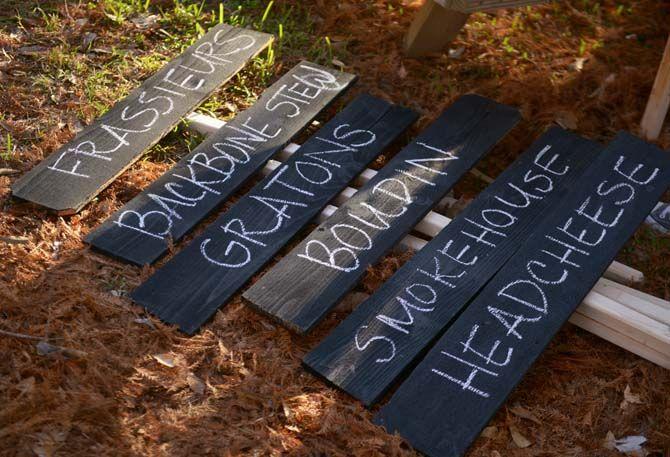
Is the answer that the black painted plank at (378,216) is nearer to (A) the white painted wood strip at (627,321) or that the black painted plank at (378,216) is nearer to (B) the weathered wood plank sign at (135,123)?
(A) the white painted wood strip at (627,321)

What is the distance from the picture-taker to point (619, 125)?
4.77m

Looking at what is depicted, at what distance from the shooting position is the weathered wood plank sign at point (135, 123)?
404 cm

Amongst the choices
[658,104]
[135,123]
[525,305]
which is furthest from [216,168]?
[658,104]

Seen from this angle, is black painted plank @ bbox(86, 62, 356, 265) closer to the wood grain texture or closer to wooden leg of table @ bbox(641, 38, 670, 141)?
the wood grain texture

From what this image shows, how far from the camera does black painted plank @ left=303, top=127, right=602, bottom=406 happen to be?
3344 millimetres

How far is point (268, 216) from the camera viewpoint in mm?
3951

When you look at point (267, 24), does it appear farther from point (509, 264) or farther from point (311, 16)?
point (509, 264)

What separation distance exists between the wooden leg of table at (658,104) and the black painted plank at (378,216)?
78cm

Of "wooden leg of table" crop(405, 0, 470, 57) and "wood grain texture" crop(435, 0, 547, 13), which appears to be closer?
"wood grain texture" crop(435, 0, 547, 13)

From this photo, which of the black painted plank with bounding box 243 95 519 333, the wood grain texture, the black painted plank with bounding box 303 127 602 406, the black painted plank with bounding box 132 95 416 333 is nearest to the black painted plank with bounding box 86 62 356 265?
the black painted plank with bounding box 132 95 416 333

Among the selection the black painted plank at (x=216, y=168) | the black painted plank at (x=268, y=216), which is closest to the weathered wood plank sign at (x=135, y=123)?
the black painted plank at (x=216, y=168)

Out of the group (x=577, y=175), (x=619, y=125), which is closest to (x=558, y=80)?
(x=619, y=125)

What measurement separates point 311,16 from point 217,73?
985mm

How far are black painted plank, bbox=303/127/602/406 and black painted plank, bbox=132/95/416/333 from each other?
53cm
